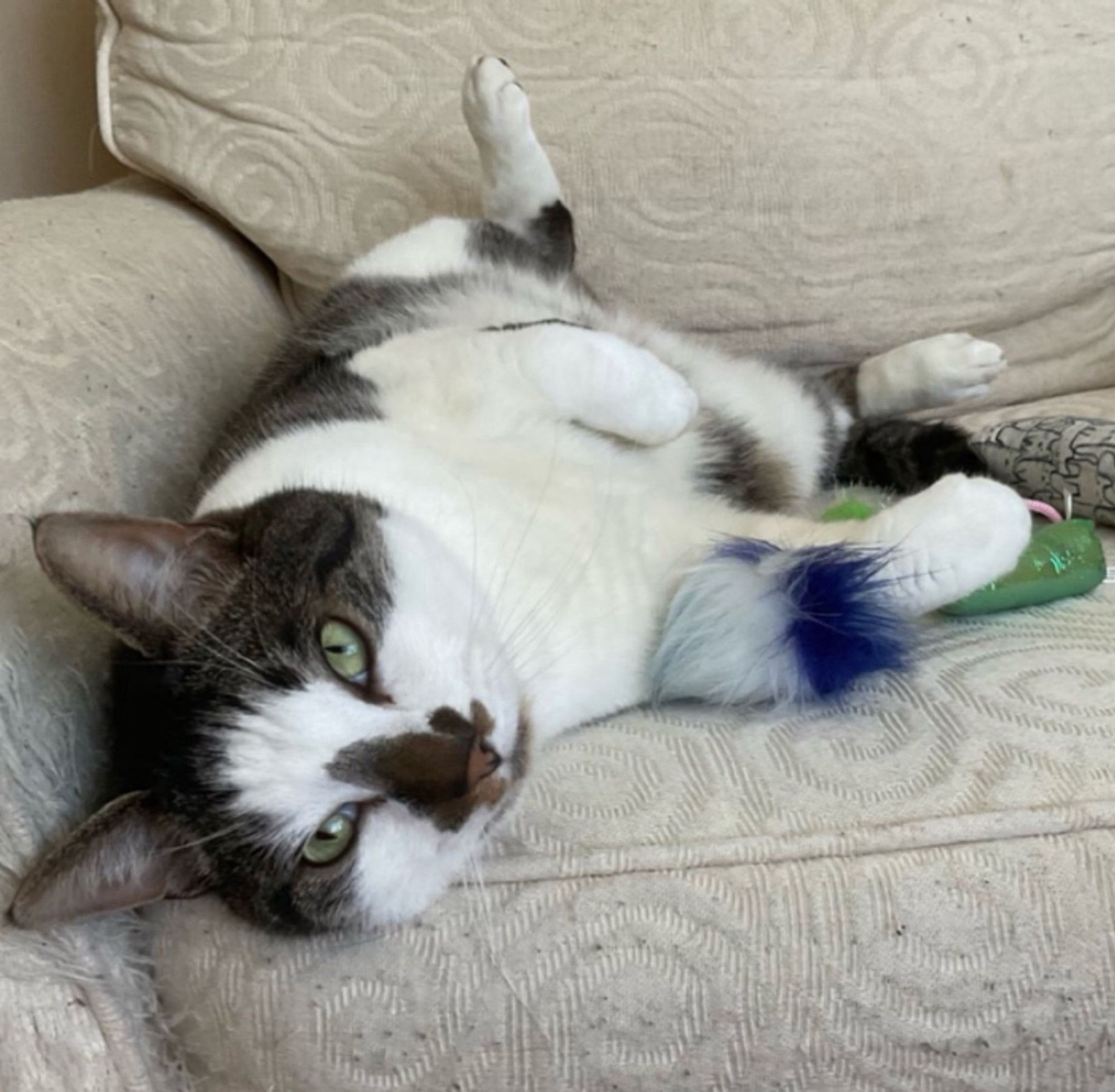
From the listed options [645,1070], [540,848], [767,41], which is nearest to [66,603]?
[540,848]

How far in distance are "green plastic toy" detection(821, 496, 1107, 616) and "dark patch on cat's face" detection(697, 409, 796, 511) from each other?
0.92 ft

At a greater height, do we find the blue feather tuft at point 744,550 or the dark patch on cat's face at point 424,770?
the blue feather tuft at point 744,550

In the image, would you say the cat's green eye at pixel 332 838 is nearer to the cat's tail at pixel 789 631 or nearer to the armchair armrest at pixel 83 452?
the armchair armrest at pixel 83 452

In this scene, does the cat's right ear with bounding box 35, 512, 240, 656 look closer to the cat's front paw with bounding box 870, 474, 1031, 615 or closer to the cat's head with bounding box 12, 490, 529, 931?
the cat's head with bounding box 12, 490, 529, 931

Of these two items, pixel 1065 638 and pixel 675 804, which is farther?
pixel 1065 638

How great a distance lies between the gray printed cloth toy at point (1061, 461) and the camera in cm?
112

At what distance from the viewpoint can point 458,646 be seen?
2.77ft

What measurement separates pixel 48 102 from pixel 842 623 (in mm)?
1596

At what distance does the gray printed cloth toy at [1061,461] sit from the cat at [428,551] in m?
0.05

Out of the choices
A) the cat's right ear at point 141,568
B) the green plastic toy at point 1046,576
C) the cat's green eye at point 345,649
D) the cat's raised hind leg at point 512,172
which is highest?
the cat's raised hind leg at point 512,172

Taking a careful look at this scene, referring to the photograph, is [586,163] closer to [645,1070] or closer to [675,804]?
[675,804]

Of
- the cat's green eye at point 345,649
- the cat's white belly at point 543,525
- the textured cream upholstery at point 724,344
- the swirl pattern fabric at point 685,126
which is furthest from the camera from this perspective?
the swirl pattern fabric at point 685,126

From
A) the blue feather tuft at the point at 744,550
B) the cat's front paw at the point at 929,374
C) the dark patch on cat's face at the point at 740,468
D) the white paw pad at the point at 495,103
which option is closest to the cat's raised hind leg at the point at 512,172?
the white paw pad at the point at 495,103

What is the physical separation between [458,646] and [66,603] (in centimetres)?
33
